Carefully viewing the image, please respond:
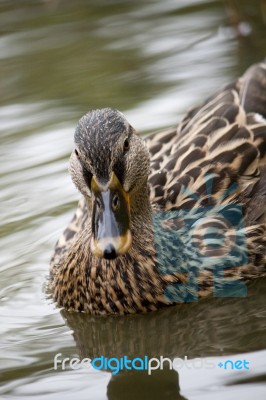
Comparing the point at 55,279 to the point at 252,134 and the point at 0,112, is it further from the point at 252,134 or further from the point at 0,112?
the point at 0,112

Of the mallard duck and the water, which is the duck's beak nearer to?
the mallard duck

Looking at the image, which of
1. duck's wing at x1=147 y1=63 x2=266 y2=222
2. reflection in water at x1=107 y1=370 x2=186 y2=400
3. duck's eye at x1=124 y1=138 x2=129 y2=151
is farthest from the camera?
duck's wing at x1=147 y1=63 x2=266 y2=222

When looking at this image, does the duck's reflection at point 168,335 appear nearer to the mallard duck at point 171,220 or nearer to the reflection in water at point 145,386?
the reflection in water at point 145,386

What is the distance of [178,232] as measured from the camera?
7414 mm

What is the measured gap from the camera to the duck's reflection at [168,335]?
622cm

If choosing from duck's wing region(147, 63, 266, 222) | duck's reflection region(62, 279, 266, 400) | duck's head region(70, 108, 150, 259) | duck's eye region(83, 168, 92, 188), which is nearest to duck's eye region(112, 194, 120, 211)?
duck's head region(70, 108, 150, 259)

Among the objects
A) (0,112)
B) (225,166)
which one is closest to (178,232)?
(225,166)

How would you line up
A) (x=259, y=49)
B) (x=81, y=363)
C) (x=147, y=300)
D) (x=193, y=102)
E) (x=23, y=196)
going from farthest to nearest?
(x=259, y=49) < (x=193, y=102) < (x=23, y=196) < (x=147, y=300) < (x=81, y=363)

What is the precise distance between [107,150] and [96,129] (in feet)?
0.60

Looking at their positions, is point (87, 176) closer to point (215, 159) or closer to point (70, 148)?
point (215, 159)

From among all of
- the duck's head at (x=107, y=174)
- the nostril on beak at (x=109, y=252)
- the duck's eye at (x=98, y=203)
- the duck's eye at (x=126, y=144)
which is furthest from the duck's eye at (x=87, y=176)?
the nostril on beak at (x=109, y=252)

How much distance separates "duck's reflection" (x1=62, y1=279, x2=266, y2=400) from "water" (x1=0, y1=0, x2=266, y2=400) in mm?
10

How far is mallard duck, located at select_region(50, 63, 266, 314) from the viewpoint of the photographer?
271 inches

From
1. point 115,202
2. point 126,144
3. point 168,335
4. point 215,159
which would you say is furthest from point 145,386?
point 215,159
